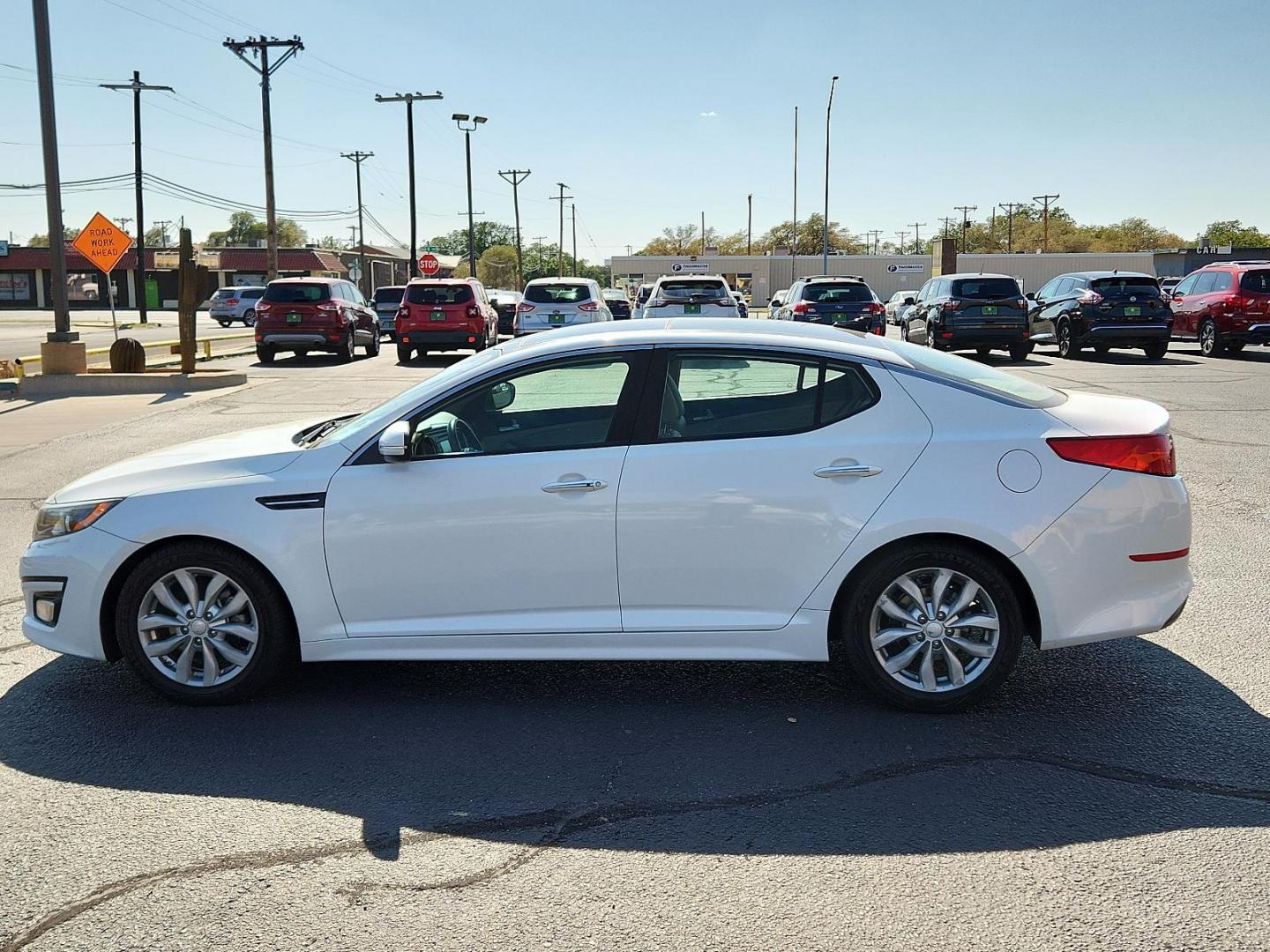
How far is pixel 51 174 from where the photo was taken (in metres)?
20.8

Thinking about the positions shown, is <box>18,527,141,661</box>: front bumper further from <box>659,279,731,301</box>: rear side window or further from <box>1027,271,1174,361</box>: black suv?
Answer: <box>1027,271,1174,361</box>: black suv

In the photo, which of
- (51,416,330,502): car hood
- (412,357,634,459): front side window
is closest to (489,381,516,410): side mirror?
(412,357,634,459): front side window

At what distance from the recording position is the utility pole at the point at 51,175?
20.0 m

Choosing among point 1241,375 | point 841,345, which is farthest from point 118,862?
point 1241,375

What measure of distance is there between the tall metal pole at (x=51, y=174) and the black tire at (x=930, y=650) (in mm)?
18319

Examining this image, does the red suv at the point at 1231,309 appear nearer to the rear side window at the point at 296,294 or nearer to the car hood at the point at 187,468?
the rear side window at the point at 296,294

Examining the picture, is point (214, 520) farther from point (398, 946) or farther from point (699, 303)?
point (699, 303)

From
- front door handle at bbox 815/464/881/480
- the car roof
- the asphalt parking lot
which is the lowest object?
the asphalt parking lot

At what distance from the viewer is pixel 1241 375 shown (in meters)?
19.7

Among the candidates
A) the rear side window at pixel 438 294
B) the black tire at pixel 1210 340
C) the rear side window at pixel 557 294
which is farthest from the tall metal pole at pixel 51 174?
the black tire at pixel 1210 340

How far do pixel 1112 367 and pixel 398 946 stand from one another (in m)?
21.5

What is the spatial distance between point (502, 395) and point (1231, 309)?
75.9ft

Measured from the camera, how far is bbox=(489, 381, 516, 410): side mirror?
4.90 metres

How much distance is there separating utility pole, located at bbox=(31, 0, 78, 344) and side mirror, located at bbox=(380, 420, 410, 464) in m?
17.2
